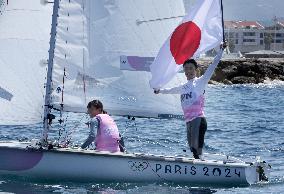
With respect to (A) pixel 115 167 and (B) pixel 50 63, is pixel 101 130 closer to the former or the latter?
(A) pixel 115 167

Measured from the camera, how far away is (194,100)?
1320 cm

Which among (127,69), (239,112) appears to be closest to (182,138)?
(127,69)

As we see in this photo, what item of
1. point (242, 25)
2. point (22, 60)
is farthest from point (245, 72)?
point (242, 25)

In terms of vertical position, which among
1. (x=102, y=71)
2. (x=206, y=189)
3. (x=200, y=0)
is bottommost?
(x=206, y=189)

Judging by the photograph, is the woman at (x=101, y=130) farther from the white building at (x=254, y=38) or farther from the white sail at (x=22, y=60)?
the white building at (x=254, y=38)

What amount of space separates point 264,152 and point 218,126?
26.0 ft

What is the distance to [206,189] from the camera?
1291 centimetres

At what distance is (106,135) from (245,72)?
7150 centimetres

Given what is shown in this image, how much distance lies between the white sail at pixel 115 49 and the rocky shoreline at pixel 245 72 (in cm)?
6265

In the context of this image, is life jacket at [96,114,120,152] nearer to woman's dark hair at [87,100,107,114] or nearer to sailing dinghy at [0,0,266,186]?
woman's dark hair at [87,100,107,114]

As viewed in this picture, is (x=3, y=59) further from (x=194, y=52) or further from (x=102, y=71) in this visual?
(x=194, y=52)

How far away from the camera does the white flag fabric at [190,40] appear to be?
43.7 ft

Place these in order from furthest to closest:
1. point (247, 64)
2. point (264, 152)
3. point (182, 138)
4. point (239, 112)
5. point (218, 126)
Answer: point (247, 64), point (239, 112), point (218, 126), point (182, 138), point (264, 152)

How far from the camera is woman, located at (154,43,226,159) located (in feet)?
43.3
